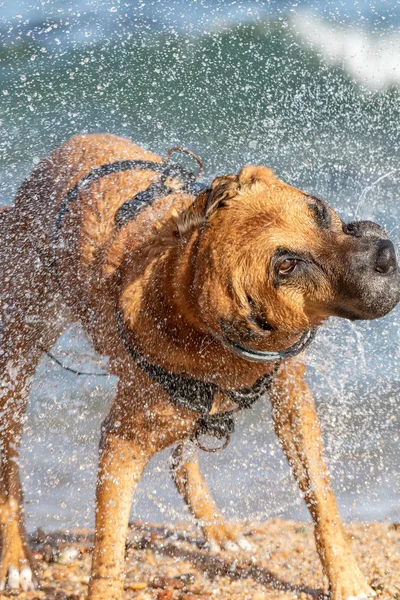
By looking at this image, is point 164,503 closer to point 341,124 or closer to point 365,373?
point 365,373

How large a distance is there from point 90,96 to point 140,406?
26.9ft

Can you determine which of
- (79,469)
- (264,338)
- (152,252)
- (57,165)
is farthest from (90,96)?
(264,338)

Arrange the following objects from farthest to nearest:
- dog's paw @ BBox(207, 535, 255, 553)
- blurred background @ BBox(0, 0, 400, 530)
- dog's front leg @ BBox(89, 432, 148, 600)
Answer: blurred background @ BBox(0, 0, 400, 530), dog's paw @ BBox(207, 535, 255, 553), dog's front leg @ BBox(89, 432, 148, 600)

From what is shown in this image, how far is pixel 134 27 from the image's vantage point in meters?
13.6

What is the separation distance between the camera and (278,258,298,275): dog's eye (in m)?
3.16

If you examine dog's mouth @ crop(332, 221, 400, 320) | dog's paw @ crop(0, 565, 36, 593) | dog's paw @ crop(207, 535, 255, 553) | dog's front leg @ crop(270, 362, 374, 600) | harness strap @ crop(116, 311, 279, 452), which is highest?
dog's mouth @ crop(332, 221, 400, 320)

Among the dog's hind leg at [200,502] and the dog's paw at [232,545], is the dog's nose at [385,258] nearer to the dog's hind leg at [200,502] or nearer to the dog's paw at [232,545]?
the dog's hind leg at [200,502]

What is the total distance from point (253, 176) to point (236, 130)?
6.33 metres

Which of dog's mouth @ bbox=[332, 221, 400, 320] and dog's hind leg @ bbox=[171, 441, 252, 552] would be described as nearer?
dog's mouth @ bbox=[332, 221, 400, 320]

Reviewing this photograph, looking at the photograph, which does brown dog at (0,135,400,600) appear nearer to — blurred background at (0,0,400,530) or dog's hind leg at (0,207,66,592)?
dog's hind leg at (0,207,66,592)

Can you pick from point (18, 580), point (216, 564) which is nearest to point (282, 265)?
point (216, 564)

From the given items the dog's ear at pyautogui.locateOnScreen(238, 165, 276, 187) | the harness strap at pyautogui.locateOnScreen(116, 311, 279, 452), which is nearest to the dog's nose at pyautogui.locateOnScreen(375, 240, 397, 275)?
A: the dog's ear at pyautogui.locateOnScreen(238, 165, 276, 187)

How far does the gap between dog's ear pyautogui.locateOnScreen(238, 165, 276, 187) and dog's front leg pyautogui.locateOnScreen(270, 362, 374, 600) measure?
1201 millimetres

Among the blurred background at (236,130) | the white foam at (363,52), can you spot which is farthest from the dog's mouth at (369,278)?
the white foam at (363,52)
